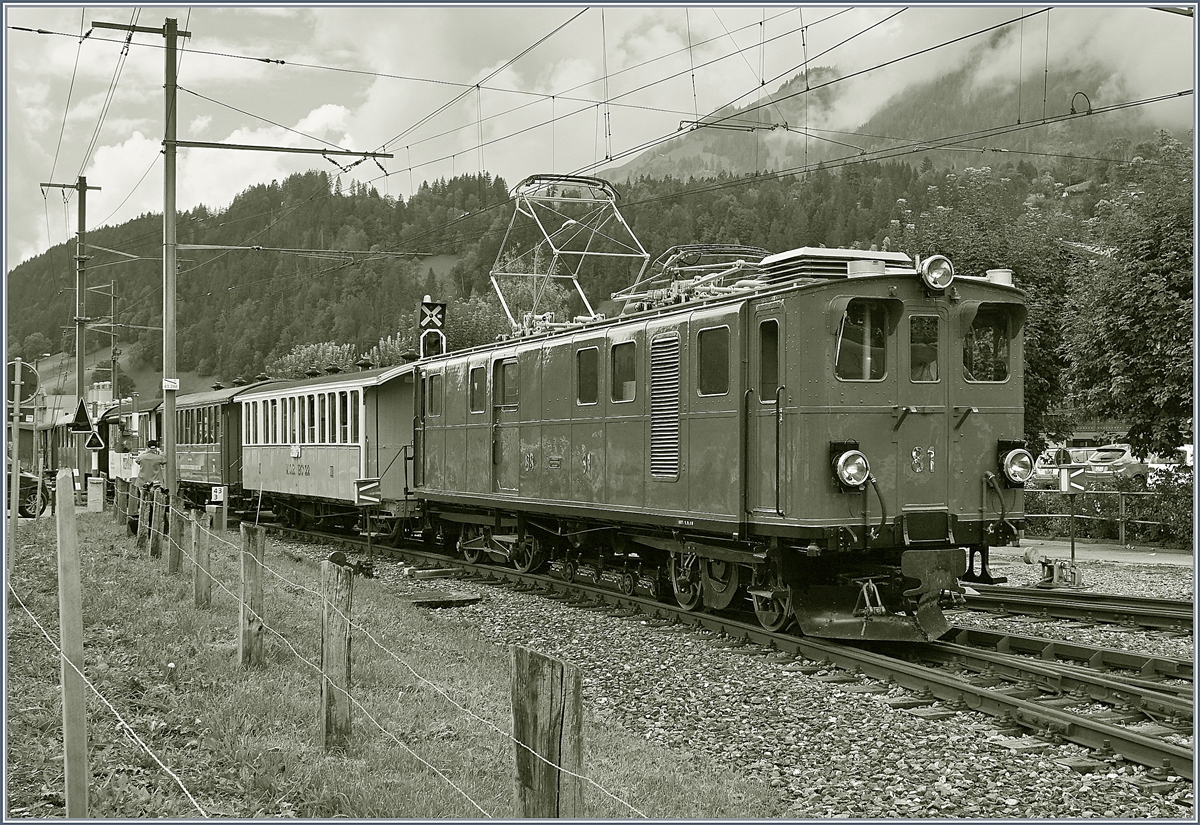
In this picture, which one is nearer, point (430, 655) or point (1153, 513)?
point (430, 655)

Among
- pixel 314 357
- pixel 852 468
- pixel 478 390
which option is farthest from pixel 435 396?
pixel 314 357

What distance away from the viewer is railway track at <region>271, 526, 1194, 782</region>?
7234 mm

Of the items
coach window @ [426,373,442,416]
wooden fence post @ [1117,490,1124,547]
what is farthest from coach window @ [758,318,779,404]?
wooden fence post @ [1117,490,1124,547]

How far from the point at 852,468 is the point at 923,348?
5.14 ft

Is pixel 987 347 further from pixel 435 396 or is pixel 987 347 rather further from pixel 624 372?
pixel 435 396

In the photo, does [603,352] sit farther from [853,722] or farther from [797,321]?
[853,722]

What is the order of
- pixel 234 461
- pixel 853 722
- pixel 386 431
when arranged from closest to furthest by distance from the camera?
pixel 853 722, pixel 386 431, pixel 234 461

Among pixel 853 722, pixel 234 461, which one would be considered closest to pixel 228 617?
pixel 853 722

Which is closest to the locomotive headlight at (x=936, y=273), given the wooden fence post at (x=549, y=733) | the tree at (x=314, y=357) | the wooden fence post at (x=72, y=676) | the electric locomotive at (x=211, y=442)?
the wooden fence post at (x=549, y=733)

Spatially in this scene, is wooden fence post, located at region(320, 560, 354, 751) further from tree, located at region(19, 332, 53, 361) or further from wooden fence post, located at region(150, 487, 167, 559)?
tree, located at region(19, 332, 53, 361)

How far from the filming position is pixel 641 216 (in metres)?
78.9

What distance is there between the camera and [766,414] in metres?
10.3

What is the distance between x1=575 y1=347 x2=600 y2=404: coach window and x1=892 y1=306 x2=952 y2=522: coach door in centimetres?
418

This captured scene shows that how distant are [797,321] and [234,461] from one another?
21513mm
